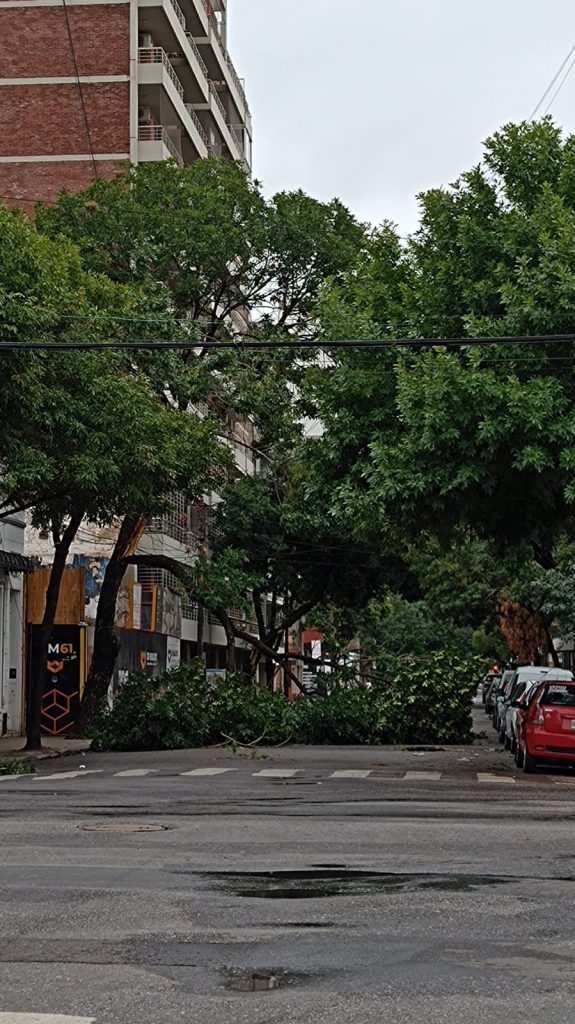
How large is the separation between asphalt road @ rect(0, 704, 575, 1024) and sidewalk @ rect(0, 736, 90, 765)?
11.5m

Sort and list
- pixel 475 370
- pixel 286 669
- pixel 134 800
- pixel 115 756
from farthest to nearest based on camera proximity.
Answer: pixel 286 669
pixel 115 756
pixel 475 370
pixel 134 800

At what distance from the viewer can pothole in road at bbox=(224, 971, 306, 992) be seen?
284 inches

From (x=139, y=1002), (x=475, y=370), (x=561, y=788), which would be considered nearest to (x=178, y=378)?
(x=475, y=370)

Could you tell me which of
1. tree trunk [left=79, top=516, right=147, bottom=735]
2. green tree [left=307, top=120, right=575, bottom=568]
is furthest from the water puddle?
tree trunk [left=79, top=516, right=147, bottom=735]

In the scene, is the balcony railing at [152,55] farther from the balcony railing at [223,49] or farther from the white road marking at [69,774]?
the white road marking at [69,774]

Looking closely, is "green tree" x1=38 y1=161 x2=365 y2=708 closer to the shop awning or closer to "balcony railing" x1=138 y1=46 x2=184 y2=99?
the shop awning

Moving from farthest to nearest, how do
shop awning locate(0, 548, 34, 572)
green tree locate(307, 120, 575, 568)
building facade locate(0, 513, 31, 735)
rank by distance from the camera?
building facade locate(0, 513, 31, 735), shop awning locate(0, 548, 34, 572), green tree locate(307, 120, 575, 568)

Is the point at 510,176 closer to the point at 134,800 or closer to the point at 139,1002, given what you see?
the point at 134,800

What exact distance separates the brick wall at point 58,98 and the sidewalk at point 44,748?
20.9 m

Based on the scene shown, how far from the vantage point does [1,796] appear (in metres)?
19.4

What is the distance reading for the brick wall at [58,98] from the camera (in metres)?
50.6

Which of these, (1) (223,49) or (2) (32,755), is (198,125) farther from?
(2) (32,755)

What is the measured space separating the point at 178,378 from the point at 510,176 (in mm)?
11667

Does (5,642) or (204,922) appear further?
(5,642)
